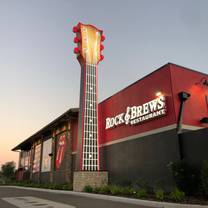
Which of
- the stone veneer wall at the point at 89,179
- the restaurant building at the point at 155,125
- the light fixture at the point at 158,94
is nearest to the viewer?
the restaurant building at the point at 155,125

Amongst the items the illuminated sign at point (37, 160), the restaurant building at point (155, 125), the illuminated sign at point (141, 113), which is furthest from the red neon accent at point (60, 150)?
the illuminated sign at point (141, 113)

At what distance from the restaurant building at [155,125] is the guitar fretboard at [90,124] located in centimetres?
141

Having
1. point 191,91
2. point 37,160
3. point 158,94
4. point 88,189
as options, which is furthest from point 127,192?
point 37,160

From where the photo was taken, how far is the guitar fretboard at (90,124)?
21.3 meters

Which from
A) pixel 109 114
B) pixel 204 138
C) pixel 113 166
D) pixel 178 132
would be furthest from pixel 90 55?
pixel 204 138

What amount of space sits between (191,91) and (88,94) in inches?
422

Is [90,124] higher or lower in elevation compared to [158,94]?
lower

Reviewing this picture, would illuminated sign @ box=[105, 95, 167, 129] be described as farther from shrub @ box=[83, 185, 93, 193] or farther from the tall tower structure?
shrub @ box=[83, 185, 93, 193]

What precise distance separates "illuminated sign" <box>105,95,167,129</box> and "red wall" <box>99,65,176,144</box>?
0.32m

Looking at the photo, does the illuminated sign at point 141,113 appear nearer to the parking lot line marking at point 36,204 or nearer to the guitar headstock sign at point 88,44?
the guitar headstock sign at point 88,44

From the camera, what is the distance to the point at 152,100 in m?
17.3

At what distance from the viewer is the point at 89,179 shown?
2012 centimetres

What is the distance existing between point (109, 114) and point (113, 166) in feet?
17.5

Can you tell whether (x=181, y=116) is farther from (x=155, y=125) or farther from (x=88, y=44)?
(x=88, y=44)
